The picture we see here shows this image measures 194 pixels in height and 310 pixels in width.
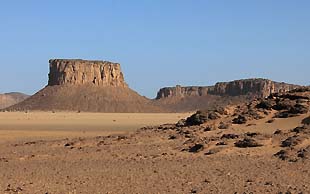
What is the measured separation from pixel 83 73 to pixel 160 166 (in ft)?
440

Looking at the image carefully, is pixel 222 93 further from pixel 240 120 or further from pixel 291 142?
pixel 291 142

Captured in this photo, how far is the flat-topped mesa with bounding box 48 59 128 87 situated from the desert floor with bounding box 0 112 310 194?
409ft

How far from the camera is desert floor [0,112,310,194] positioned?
13.2m

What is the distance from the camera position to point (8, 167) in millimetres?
17375

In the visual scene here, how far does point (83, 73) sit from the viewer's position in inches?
5871

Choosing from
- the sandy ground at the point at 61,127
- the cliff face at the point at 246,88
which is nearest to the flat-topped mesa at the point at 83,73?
the cliff face at the point at 246,88

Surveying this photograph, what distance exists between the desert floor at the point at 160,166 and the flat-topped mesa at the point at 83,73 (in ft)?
409

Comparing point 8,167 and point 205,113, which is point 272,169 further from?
point 205,113

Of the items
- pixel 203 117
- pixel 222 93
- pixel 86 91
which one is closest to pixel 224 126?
pixel 203 117

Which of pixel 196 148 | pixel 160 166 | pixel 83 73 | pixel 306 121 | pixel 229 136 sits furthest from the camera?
pixel 83 73

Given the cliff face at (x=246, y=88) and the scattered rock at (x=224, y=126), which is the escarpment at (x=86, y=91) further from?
the scattered rock at (x=224, y=126)

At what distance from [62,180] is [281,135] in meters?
8.54

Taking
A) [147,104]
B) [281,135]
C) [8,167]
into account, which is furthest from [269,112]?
[147,104]

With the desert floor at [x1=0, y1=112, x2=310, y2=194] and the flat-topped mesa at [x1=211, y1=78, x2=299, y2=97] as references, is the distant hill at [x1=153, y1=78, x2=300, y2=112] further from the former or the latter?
the desert floor at [x1=0, y1=112, x2=310, y2=194]
